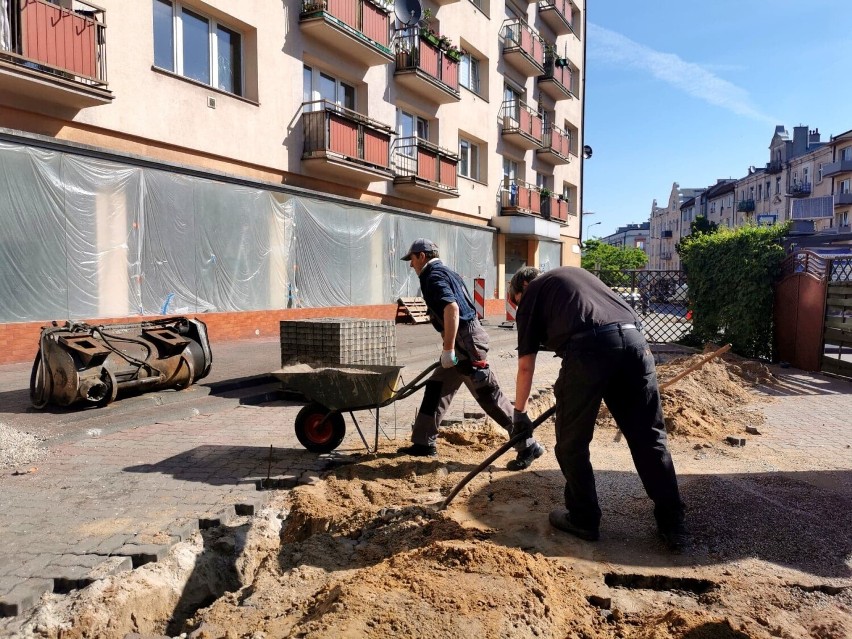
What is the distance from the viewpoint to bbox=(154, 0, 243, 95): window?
12094 mm

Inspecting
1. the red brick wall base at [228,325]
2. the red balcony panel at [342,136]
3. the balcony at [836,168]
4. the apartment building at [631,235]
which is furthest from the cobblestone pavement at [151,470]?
the apartment building at [631,235]

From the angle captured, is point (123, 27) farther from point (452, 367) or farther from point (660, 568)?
point (660, 568)

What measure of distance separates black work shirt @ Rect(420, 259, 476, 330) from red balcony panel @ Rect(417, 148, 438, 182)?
1470 cm

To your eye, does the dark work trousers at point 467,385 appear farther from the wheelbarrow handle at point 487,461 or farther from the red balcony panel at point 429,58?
the red balcony panel at point 429,58

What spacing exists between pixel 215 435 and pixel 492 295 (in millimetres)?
20380

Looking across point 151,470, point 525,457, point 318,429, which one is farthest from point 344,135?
point 525,457

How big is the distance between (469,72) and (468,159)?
10.6 ft

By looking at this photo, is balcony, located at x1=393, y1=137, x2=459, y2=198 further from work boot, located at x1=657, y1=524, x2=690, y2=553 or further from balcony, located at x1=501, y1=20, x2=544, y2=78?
work boot, located at x1=657, y1=524, x2=690, y2=553

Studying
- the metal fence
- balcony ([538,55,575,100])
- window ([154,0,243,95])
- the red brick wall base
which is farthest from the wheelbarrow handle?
balcony ([538,55,575,100])

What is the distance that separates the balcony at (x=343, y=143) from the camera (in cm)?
1527

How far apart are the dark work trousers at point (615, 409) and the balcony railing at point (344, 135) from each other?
12.7 m

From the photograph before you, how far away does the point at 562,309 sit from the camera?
11.9 ft

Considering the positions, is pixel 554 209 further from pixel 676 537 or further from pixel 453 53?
pixel 676 537

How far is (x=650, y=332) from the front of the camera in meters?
15.8
